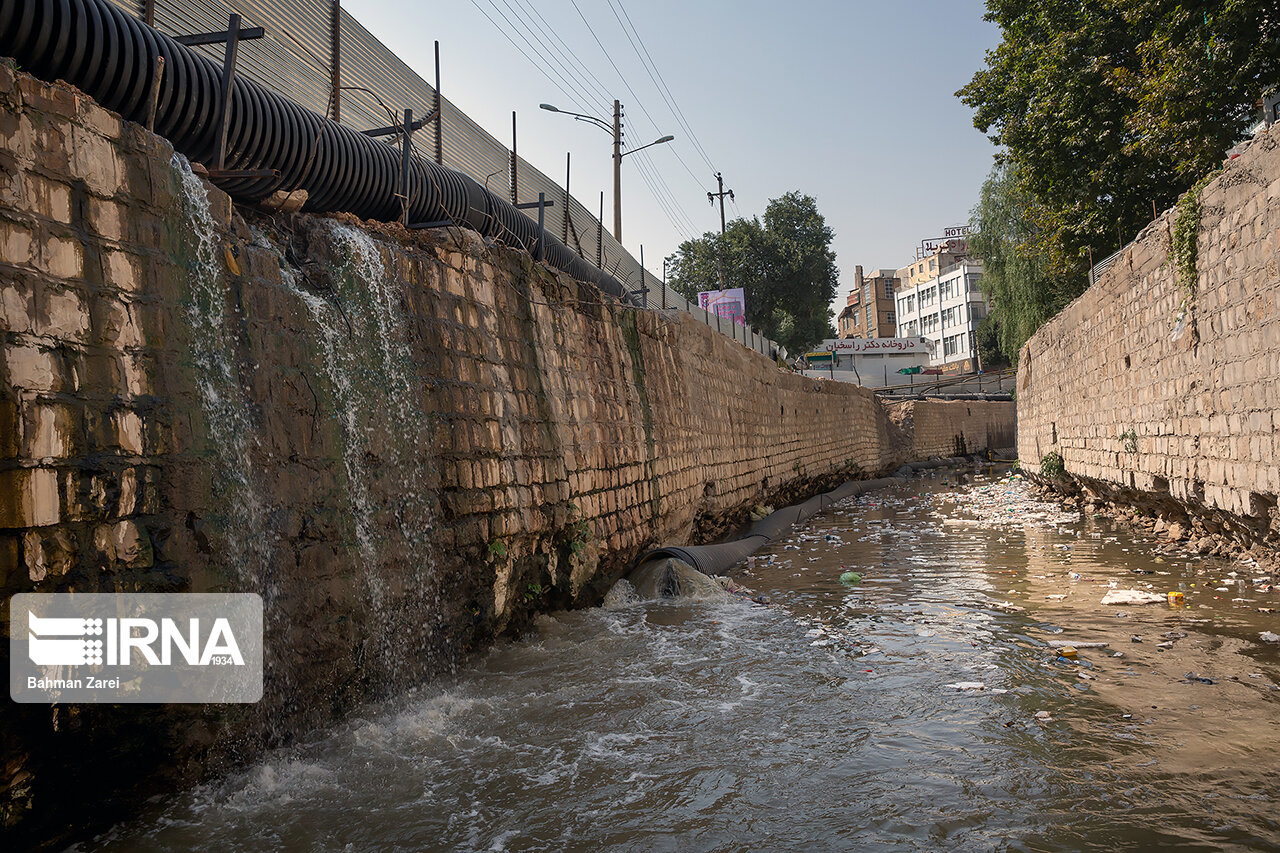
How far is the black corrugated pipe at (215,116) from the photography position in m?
3.39

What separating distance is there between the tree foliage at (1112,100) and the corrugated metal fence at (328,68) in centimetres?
1076

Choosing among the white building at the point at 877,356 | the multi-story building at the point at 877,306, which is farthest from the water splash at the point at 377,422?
the multi-story building at the point at 877,306

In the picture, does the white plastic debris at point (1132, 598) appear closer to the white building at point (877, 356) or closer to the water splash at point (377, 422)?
the water splash at point (377, 422)

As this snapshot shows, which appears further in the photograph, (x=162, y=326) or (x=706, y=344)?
(x=706, y=344)

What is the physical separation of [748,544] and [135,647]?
28.0 feet

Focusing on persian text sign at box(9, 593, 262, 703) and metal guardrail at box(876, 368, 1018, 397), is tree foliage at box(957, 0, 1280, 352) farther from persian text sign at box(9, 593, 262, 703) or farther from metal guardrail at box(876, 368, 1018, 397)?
metal guardrail at box(876, 368, 1018, 397)

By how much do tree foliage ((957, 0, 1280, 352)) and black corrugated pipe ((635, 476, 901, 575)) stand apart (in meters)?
7.21

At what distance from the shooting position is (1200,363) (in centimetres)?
749

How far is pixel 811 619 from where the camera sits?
6.63 m

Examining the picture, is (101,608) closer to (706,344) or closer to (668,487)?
(668,487)

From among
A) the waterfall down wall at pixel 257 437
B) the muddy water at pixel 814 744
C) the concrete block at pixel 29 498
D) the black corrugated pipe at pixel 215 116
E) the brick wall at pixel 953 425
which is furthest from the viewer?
the brick wall at pixel 953 425

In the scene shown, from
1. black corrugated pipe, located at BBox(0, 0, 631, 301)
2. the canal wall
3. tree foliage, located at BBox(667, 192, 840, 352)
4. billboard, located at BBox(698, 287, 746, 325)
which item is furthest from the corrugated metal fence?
tree foliage, located at BBox(667, 192, 840, 352)

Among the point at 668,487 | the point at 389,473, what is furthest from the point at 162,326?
the point at 668,487

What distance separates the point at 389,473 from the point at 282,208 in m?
1.65
